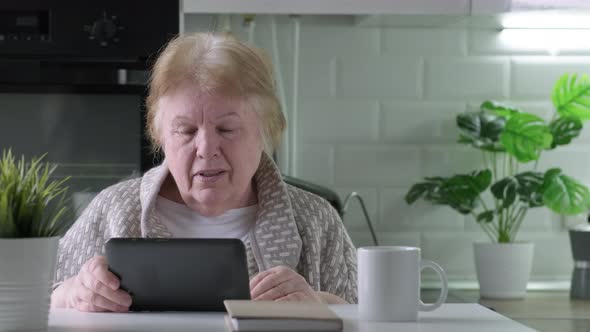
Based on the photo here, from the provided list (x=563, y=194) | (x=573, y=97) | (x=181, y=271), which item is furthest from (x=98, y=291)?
(x=573, y=97)

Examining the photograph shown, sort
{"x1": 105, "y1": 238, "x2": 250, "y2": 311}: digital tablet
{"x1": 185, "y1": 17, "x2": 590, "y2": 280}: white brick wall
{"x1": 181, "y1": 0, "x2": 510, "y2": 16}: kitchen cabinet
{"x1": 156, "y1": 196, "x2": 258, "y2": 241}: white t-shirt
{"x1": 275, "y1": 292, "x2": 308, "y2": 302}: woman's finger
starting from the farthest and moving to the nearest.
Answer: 1. {"x1": 185, "y1": 17, "x2": 590, "y2": 280}: white brick wall
2. {"x1": 181, "y1": 0, "x2": 510, "y2": 16}: kitchen cabinet
3. {"x1": 156, "y1": 196, "x2": 258, "y2": 241}: white t-shirt
4. {"x1": 275, "y1": 292, "x2": 308, "y2": 302}: woman's finger
5. {"x1": 105, "y1": 238, "x2": 250, "y2": 311}: digital tablet

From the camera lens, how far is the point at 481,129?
9.29ft

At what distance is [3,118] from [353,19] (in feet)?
3.40

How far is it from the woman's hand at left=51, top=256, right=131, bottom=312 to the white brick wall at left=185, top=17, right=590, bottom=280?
1.33m

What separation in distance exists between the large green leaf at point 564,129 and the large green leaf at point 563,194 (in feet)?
0.27

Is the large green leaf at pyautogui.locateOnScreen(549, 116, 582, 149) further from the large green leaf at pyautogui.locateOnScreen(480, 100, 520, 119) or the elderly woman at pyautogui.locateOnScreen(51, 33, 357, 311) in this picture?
the elderly woman at pyautogui.locateOnScreen(51, 33, 357, 311)

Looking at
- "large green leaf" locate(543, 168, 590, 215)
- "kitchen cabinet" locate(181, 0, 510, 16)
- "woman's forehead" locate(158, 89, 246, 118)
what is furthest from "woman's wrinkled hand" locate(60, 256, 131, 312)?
"large green leaf" locate(543, 168, 590, 215)

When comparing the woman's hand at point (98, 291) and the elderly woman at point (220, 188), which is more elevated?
the elderly woman at point (220, 188)

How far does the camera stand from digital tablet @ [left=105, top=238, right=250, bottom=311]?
1.55m

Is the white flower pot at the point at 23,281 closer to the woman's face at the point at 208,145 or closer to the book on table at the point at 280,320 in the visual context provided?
the book on table at the point at 280,320

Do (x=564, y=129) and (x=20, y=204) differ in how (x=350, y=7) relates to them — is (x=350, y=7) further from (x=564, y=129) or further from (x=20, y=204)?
(x=20, y=204)

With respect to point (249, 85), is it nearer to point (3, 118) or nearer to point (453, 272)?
point (3, 118)

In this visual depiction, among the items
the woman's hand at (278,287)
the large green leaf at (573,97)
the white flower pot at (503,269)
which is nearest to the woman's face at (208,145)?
the woman's hand at (278,287)

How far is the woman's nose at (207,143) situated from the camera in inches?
78.1
